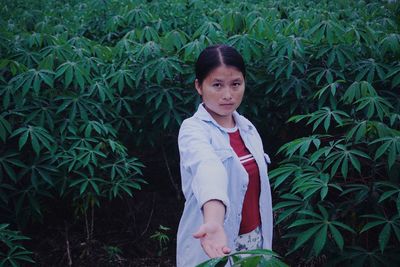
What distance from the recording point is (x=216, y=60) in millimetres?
1557

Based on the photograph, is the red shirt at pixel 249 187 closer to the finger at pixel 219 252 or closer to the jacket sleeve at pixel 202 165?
the jacket sleeve at pixel 202 165

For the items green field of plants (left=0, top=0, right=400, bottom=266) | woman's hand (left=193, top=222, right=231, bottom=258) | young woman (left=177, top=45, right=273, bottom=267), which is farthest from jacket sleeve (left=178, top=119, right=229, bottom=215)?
green field of plants (left=0, top=0, right=400, bottom=266)

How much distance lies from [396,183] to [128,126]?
1.72 metres

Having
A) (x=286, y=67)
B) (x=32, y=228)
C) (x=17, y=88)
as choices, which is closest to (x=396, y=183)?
(x=286, y=67)

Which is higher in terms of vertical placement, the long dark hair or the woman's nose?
the long dark hair

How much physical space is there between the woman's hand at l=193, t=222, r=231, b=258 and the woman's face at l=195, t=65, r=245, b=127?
62cm

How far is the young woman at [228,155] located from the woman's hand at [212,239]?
352mm

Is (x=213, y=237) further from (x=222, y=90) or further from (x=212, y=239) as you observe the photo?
(x=222, y=90)

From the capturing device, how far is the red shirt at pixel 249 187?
160cm

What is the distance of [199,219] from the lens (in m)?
1.54

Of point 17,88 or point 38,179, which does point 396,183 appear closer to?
point 38,179

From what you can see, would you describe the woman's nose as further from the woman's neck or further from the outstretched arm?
the outstretched arm

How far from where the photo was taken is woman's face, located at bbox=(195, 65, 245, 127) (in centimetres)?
155

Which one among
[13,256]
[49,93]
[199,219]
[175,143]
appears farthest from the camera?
[175,143]
